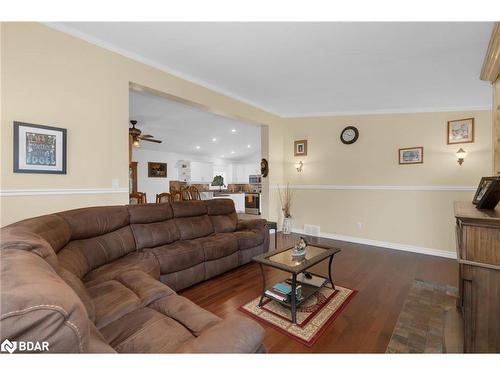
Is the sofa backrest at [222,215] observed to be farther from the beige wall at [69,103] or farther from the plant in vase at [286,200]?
the plant in vase at [286,200]

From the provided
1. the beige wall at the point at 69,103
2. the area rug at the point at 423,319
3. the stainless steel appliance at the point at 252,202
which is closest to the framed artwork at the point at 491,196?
the area rug at the point at 423,319

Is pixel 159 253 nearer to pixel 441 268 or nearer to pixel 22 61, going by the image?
pixel 22 61

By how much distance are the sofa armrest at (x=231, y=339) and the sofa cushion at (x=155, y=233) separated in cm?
184

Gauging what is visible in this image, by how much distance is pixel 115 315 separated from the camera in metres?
1.29

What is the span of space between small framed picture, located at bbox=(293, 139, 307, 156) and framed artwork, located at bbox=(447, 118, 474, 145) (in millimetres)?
2405

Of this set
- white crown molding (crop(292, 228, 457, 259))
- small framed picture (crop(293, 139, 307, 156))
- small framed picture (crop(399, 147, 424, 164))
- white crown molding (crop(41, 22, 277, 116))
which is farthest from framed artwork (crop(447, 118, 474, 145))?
white crown molding (crop(41, 22, 277, 116))

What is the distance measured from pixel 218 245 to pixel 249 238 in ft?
1.76

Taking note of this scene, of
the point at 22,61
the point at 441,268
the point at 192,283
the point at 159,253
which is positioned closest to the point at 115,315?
the point at 159,253

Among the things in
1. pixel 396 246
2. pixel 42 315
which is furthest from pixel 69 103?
pixel 396 246

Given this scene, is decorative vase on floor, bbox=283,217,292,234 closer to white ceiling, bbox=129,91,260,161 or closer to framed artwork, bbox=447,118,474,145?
white ceiling, bbox=129,91,260,161

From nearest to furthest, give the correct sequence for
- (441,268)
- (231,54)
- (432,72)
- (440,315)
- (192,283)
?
(440,315)
(192,283)
(231,54)
(432,72)
(441,268)

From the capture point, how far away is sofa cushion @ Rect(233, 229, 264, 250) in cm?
309

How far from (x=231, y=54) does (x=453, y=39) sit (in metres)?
2.26

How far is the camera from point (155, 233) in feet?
8.44
